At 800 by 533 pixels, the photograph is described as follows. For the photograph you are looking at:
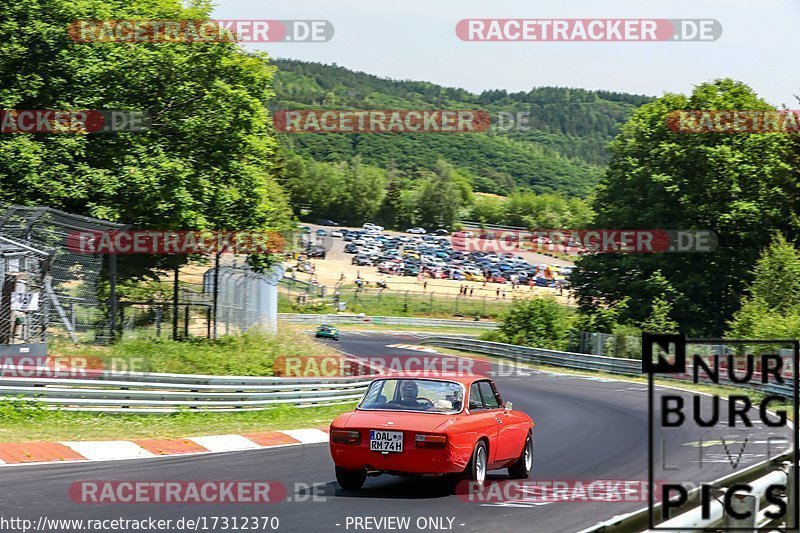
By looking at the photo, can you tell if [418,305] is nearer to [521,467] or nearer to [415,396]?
[521,467]

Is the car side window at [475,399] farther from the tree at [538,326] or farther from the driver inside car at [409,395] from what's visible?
the tree at [538,326]

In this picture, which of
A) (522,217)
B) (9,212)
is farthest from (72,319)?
(522,217)

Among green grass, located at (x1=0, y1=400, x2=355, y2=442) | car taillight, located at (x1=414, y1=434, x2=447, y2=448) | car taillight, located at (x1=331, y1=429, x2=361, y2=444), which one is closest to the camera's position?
car taillight, located at (x1=414, y1=434, x2=447, y2=448)

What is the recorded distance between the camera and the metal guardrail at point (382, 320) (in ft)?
240

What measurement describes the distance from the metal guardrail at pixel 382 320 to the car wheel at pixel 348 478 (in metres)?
61.2

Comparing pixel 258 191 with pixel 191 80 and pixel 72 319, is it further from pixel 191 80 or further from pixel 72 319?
pixel 72 319

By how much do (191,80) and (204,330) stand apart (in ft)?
25.6

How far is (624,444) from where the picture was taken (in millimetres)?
18000

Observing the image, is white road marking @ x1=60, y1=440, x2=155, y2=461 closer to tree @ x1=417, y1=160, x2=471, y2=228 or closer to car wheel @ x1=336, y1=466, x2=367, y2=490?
car wheel @ x1=336, y1=466, x2=367, y2=490

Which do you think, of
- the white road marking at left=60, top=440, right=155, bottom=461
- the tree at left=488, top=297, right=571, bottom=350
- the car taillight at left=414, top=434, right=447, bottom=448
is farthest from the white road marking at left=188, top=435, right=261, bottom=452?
the tree at left=488, top=297, right=571, bottom=350

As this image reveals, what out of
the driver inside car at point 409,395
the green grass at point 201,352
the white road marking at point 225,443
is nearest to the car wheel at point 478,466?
the driver inside car at point 409,395

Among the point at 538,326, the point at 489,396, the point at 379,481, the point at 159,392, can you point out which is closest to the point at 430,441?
the point at 379,481

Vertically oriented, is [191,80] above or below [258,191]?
above

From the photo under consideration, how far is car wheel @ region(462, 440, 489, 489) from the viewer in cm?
1108
